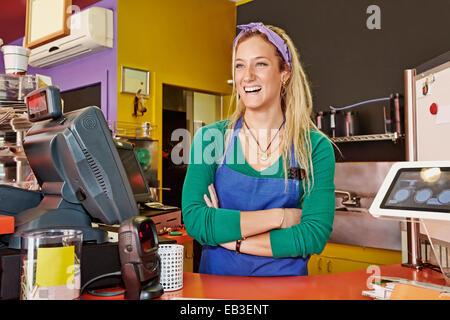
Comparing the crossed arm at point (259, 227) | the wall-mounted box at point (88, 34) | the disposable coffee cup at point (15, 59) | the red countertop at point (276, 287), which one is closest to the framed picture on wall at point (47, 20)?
the disposable coffee cup at point (15, 59)

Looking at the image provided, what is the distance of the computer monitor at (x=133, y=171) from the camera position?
228 centimetres

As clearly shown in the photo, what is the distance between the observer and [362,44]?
412 cm

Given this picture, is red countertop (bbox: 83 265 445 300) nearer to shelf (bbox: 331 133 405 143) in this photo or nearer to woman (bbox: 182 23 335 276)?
woman (bbox: 182 23 335 276)

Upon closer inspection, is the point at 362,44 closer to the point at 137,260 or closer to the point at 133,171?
the point at 133,171

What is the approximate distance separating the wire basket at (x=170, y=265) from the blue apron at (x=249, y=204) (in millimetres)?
429

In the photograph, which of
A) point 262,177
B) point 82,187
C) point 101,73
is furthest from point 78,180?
point 101,73

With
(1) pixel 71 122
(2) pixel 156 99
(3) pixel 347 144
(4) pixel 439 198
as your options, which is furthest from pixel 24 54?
(3) pixel 347 144

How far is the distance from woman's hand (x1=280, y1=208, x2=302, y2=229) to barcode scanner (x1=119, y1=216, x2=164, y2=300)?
63cm

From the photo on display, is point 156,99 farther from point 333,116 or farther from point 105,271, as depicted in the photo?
point 105,271

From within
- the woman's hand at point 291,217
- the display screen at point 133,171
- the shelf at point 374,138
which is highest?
the shelf at point 374,138

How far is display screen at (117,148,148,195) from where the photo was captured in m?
2.30

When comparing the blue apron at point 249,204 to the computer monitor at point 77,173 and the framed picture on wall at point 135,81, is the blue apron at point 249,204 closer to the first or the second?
the computer monitor at point 77,173

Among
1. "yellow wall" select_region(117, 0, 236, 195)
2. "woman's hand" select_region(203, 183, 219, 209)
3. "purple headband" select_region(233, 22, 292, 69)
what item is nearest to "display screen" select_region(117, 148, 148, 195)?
"woman's hand" select_region(203, 183, 219, 209)

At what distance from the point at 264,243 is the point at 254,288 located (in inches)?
11.1
